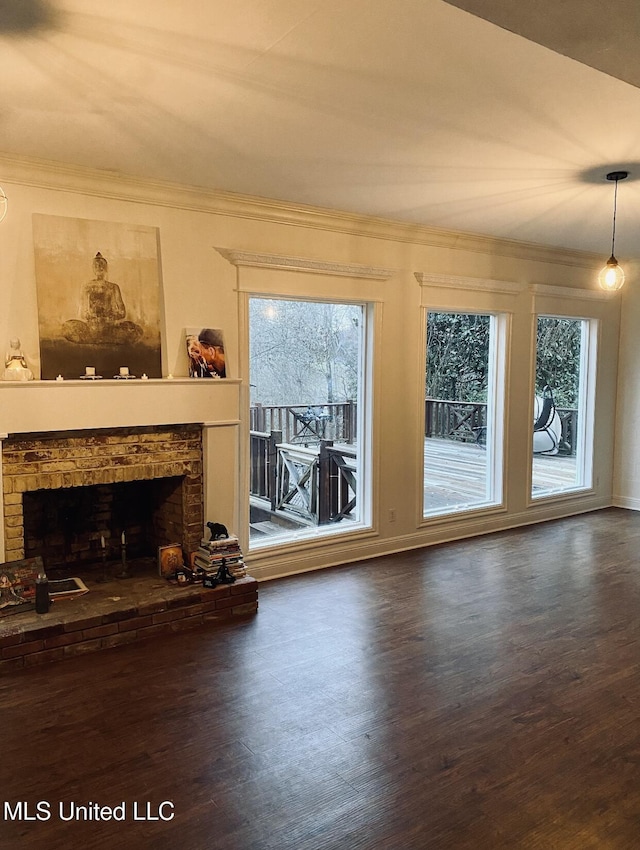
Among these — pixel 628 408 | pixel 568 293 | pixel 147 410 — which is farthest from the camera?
pixel 628 408

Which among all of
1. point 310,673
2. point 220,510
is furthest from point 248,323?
point 310,673

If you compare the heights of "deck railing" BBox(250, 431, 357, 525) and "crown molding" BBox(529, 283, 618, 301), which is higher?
"crown molding" BBox(529, 283, 618, 301)

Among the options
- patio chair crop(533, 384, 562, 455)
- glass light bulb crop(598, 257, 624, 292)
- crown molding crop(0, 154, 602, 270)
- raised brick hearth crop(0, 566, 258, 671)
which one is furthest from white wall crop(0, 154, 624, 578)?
glass light bulb crop(598, 257, 624, 292)

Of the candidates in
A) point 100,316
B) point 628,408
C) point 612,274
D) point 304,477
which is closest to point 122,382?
point 100,316

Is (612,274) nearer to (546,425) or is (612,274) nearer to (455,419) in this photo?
(455,419)

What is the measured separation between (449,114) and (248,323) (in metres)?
2.02

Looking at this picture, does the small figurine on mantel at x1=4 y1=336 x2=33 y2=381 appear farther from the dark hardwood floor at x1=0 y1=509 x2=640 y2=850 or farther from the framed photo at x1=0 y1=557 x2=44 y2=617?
the dark hardwood floor at x1=0 y1=509 x2=640 y2=850

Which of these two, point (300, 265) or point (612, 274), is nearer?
point (612, 274)

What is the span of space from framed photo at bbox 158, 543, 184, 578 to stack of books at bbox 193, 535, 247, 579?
0.12 m

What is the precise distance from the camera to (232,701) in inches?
113

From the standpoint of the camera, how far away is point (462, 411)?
19.1 feet

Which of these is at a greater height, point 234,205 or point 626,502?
point 234,205

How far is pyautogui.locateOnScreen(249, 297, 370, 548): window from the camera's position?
15.1 ft

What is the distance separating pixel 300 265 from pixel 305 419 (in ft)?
3.80
